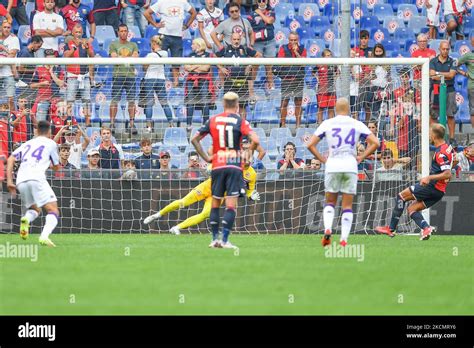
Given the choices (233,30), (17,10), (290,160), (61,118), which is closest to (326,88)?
(290,160)

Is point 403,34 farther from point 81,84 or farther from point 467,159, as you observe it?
point 81,84

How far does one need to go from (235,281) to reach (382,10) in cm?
1790

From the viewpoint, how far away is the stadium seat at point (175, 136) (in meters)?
21.8

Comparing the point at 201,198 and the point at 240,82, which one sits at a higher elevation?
the point at 240,82

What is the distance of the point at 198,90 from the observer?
2191 centimetres

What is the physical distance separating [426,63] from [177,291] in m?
11.1

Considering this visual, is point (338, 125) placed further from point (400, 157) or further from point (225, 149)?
point (400, 157)

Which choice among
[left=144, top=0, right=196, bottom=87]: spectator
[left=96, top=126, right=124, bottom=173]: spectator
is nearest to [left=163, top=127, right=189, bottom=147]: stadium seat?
[left=96, top=126, right=124, bottom=173]: spectator

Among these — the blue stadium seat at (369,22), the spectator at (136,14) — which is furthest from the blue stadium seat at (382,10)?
the spectator at (136,14)

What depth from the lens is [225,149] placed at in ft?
49.7

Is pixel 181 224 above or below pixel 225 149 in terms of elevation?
below

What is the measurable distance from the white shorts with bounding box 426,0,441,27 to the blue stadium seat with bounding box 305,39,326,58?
9.84ft

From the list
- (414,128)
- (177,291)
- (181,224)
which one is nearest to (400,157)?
(414,128)

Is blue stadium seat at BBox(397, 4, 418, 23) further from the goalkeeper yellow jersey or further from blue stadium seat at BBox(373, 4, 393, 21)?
the goalkeeper yellow jersey
